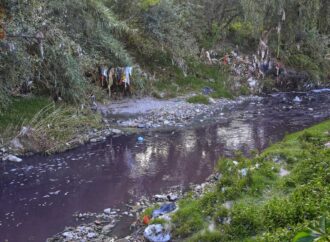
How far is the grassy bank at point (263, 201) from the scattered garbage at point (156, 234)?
5.6 inches

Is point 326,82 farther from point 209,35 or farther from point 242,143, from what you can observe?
point 242,143

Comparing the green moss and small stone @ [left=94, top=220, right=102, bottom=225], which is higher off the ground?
the green moss

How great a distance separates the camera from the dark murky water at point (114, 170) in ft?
24.8

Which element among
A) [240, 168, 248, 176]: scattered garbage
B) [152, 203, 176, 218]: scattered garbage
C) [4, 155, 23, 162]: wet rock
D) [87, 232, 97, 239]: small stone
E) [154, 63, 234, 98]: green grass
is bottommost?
[87, 232, 97, 239]: small stone

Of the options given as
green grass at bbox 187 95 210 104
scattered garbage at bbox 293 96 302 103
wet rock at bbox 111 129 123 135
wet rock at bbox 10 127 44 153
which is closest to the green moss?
wet rock at bbox 10 127 44 153

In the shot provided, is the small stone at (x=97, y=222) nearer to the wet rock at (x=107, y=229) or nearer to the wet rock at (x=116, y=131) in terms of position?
the wet rock at (x=107, y=229)

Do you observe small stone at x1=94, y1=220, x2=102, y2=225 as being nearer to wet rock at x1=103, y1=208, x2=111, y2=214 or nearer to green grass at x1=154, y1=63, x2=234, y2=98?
wet rock at x1=103, y1=208, x2=111, y2=214

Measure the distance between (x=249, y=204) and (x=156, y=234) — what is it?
4.57 feet

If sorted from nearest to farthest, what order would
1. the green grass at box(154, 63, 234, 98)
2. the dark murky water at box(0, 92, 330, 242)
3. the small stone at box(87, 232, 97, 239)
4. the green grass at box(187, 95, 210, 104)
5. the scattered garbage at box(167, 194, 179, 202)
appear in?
1. the small stone at box(87, 232, 97, 239)
2. the dark murky water at box(0, 92, 330, 242)
3. the scattered garbage at box(167, 194, 179, 202)
4. the green grass at box(187, 95, 210, 104)
5. the green grass at box(154, 63, 234, 98)

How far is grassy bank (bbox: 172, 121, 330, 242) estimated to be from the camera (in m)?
4.92

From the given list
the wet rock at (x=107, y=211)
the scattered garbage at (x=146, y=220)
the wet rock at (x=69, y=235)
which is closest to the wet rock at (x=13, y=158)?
the wet rock at (x=107, y=211)

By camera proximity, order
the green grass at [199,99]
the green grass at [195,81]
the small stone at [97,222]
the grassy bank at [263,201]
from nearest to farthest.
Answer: the grassy bank at [263,201] < the small stone at [97,222] < the green grass at [199,99] < the green grass at [195,81]

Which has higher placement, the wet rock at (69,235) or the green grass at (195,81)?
the green grass at (195,81)

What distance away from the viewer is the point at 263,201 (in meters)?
6.14
